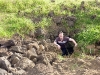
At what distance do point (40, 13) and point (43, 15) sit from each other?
0.15 meters

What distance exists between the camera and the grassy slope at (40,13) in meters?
9.71

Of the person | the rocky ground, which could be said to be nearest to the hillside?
the rocky ground

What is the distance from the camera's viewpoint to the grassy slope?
9.71m

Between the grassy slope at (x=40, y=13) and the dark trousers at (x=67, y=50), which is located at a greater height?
the grassy slope at (x=40, y=13)

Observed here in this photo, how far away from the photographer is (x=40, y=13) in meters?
10.8

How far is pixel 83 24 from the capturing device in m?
10.2

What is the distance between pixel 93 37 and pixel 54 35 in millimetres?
1297

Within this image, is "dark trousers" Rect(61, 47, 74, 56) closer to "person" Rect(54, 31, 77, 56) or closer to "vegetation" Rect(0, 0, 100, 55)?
"person" Rect(54, 31, 77, 56)

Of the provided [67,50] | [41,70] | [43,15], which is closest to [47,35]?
[67,50]

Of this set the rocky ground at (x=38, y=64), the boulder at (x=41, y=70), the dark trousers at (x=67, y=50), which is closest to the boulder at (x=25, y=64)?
the rocky ground at (x=38, y=64)

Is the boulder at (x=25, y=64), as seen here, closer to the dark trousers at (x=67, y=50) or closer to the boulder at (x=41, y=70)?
the boulder at (x=41, y=70)

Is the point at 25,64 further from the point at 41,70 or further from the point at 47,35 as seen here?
the point at 47,35

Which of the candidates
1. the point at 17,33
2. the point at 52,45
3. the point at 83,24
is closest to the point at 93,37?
the point at 83,24

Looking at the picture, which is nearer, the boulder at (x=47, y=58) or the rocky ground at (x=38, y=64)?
the rocky ground at (x=38, y=64)
